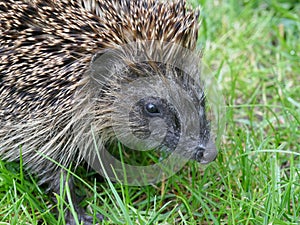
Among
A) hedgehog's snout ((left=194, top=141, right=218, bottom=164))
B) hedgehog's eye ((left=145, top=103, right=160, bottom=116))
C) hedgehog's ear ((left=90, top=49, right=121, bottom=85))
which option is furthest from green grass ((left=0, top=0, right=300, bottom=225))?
hedgehog's ear ((left=90, top=49, right=121, bottom=85))

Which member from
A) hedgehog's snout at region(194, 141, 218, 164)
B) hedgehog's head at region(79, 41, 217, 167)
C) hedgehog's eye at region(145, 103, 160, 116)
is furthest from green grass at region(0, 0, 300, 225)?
hedgehog's eye at region(145, 103, 160, 116)

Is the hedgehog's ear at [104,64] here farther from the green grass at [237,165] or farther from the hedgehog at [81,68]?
the green grass at [237,165]

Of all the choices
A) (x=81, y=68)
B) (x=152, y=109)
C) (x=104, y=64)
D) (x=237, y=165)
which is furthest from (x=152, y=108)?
(x=237, y=165)

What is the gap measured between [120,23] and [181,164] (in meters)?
1.19

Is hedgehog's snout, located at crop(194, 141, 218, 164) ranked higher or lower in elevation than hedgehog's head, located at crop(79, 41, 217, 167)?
lower

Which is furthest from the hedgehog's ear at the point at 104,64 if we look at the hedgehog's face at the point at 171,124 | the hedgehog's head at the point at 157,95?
the hedgehog's face at the point at 171,124

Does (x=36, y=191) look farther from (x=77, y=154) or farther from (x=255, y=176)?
(x=255, y=176)

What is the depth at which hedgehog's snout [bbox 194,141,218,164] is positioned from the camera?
376 cm

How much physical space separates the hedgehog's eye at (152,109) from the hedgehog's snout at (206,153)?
367 mm

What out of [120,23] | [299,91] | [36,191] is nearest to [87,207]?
[36,191]

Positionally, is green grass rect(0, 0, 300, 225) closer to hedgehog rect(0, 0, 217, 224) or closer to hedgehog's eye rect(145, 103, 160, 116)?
hedgehog rect(0, 0, 217, 224)

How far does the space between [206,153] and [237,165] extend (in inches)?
25.0

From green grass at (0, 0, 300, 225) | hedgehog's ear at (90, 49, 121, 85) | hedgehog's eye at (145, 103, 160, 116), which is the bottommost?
green grass at (0, 0, 300, 225)

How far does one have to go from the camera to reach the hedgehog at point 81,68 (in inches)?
150
